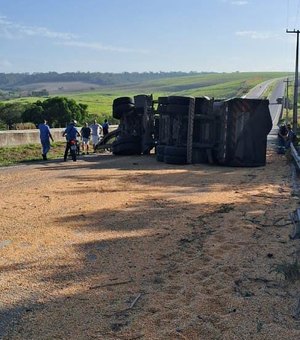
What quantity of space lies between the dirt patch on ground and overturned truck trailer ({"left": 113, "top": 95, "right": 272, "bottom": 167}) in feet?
15.6

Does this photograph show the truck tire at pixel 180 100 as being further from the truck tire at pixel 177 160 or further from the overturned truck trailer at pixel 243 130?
the truck tire at pixel 177 160

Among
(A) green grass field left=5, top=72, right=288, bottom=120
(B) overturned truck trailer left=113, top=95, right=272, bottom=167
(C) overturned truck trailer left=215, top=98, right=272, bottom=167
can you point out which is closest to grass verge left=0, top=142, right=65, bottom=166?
(B) overturned truck trailer left=113, top=95, right=272, bottom=167

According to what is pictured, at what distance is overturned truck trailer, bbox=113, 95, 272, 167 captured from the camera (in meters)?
15.2

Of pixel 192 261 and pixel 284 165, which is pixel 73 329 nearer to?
pixel 192 261

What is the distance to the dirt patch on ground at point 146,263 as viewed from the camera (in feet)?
13.4

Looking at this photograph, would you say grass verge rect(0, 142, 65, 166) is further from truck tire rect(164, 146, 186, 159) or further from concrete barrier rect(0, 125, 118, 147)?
truck tire rect(164, 146, 186, 159)

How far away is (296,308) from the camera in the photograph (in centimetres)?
435

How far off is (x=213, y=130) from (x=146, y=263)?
10658mm

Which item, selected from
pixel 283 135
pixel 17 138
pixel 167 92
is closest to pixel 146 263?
pixel 283 135

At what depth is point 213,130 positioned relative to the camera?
15836 millimetres

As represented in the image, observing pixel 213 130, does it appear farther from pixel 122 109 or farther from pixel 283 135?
pixel 283 135

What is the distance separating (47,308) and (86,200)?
16.0ft

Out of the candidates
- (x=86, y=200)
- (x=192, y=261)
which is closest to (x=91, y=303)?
(x=192, y=261)

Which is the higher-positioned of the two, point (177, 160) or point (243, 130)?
point (243, 130)
